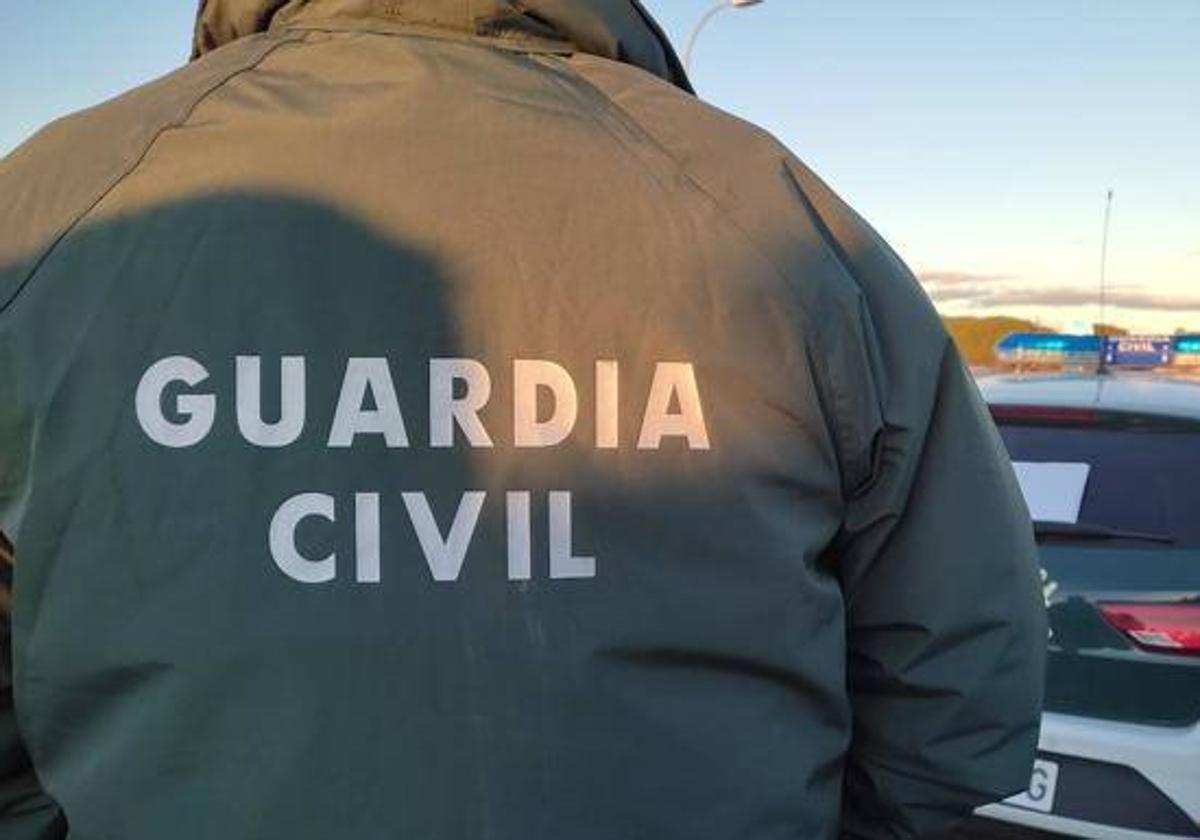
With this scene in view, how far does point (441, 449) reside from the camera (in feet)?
3.31

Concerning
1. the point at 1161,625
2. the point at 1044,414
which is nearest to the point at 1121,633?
the point at 1161,625

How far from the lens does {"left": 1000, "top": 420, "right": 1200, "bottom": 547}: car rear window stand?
3.07 m

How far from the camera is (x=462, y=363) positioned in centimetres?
102

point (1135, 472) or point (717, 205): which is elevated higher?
point (717, 205)

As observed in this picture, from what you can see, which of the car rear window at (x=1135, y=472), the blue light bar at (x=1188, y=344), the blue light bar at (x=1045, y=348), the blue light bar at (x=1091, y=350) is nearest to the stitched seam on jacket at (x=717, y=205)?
the car rear window at (x=1135, y=472)

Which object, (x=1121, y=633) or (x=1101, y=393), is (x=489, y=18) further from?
(x=1101, y=393)

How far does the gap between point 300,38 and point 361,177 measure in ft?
0.63

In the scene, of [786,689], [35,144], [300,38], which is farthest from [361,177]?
[786,689]

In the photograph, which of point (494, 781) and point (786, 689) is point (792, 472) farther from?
point (494, 781)

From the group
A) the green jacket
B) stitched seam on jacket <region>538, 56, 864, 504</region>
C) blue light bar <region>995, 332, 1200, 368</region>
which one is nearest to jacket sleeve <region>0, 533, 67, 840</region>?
the green jacket

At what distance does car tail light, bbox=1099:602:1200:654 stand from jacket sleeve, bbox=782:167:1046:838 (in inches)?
75.6

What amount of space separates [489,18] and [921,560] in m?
0.70

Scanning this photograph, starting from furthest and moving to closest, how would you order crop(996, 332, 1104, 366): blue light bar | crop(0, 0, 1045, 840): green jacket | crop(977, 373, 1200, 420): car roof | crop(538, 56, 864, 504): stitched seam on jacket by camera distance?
crop(996, 332, 1104, 366): blue light bar → crop(977, 373, 1200, 420): car roof → crop(538, 56, 864, 504): stitched seam on jacket → crop(0, 0, 1045, 840): green jacket

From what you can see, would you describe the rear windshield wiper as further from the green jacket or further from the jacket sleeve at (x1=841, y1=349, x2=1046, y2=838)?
the green jacket
